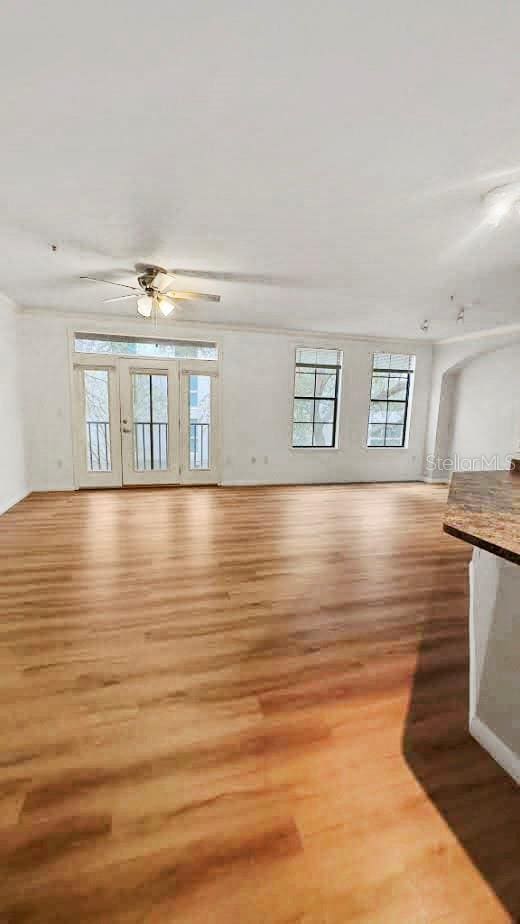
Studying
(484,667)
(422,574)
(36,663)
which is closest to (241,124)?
(484,667)

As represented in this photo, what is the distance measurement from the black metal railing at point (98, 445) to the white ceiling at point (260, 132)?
9.17 feet

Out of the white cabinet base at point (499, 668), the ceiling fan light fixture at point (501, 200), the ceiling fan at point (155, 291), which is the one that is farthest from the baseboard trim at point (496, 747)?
the ceiling fan at point (155, 291)

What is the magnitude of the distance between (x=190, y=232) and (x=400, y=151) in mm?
1646

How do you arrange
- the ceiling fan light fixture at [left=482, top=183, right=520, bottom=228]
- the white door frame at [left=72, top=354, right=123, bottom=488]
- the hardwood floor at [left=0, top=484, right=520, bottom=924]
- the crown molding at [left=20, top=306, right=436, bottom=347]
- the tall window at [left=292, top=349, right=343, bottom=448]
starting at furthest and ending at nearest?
the tall window at [left=292, top=349, right=343, bottom=448] → the white door frame at [left=72, top=354, right=123, bottom=488] → the crown molding at [left=20, top=306, right=436, bottom=347] → the ceiling fan light fixture at [left=482, top=183, right=520, bottom=228] → the hardwood floor at [left=0, top=484, right=520, bottom=924]

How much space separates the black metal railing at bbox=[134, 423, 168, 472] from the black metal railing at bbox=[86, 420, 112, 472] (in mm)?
432

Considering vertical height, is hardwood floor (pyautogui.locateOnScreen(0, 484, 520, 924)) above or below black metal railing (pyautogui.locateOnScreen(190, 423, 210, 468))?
below

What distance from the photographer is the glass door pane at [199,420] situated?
20.9 feet

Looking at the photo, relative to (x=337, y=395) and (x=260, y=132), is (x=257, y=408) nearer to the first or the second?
(x=337, y=395)

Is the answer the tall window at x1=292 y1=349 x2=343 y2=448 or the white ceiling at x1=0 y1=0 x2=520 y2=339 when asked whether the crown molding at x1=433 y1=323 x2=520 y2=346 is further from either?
the white ceiling at x1=0 y1=0 x2=520 y2=339

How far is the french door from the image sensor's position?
5.96 meters

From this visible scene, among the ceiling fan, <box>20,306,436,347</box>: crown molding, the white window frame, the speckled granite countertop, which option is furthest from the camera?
the white window frame

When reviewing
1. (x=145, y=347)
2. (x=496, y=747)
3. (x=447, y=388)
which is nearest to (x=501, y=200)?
(x=496, y=747)

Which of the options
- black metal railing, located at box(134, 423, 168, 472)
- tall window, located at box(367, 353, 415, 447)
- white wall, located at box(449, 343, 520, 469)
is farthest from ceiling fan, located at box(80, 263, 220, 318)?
white wall, located at box(449, 343, 520, 469)

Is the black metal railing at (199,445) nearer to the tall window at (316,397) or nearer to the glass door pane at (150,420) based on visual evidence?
the glass door pane at (150,420)
